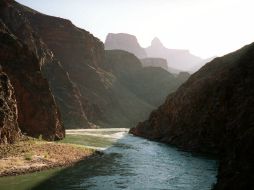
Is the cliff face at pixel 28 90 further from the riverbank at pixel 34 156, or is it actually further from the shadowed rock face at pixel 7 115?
the riverbank at pixel 34 156

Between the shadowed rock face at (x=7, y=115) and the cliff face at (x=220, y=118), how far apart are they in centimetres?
2936

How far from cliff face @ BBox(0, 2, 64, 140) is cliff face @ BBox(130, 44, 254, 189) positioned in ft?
85.9

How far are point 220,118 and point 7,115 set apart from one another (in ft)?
115

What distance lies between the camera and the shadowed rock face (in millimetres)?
51938

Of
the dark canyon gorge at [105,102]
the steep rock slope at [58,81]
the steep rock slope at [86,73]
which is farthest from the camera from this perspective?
the steep rock slope at [86,73]

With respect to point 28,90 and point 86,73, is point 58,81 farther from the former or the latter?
point 28,90

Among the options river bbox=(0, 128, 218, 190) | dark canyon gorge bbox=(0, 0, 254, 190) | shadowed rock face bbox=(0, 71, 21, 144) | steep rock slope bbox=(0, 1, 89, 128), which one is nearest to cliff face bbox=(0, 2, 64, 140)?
dark canyon gorge bbox=(0, 0, 254, 190)

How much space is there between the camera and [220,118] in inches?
2569

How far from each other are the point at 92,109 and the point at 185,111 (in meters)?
87.2

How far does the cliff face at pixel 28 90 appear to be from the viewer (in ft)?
242

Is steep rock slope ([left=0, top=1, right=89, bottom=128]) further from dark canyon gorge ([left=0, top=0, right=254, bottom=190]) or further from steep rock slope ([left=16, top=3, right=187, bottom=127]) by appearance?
steep rock slope ([left=16, top=3, right=187, bottom=127])

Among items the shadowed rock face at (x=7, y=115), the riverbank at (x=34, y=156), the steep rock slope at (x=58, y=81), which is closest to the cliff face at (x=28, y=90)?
the shadowed rock face at (x=7, y=115)

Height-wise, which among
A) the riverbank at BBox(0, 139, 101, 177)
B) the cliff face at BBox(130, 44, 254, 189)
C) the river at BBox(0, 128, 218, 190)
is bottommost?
the river at BBox(0, 128, 218, 190)

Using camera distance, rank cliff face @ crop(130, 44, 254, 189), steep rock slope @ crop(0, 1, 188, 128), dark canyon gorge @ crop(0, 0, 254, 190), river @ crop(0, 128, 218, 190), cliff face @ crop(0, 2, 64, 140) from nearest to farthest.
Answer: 1. cliff face @ crop(130, 44, 254, 189)
2. dark canyon gorge @ crop(0, 0, 254, 190)
3. river @ crop(0, 128, 218, 190)
4. cliff face @ crop(0, 2, 64, 140)
5. steep rock slope @ crop(0, 1, 188, 128)
